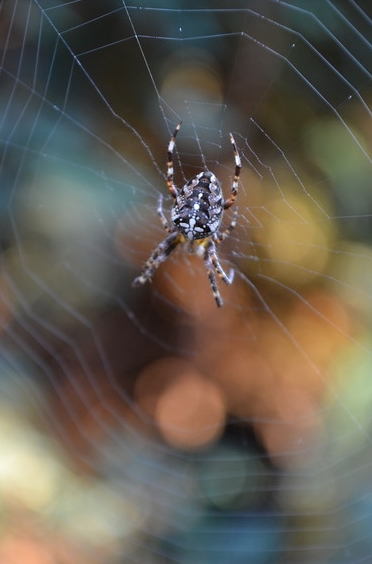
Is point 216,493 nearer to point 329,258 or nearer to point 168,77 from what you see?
point 329,258

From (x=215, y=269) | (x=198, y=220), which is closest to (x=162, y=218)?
(x=198, y=220)

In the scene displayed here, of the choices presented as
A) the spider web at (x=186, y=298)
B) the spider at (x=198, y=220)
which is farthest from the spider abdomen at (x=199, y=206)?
the spider web at (x=186, y=298)

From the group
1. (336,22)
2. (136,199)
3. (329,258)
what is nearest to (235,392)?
(329,258)

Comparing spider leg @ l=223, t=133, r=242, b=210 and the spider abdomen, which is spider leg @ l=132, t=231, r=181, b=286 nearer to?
the spider abdomen

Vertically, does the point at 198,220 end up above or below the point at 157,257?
above

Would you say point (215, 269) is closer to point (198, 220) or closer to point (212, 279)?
point (212, 279)

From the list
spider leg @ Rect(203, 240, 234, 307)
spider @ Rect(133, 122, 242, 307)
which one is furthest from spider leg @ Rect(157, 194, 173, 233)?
spider leg @ Rect(203, 240, 234, 307)
